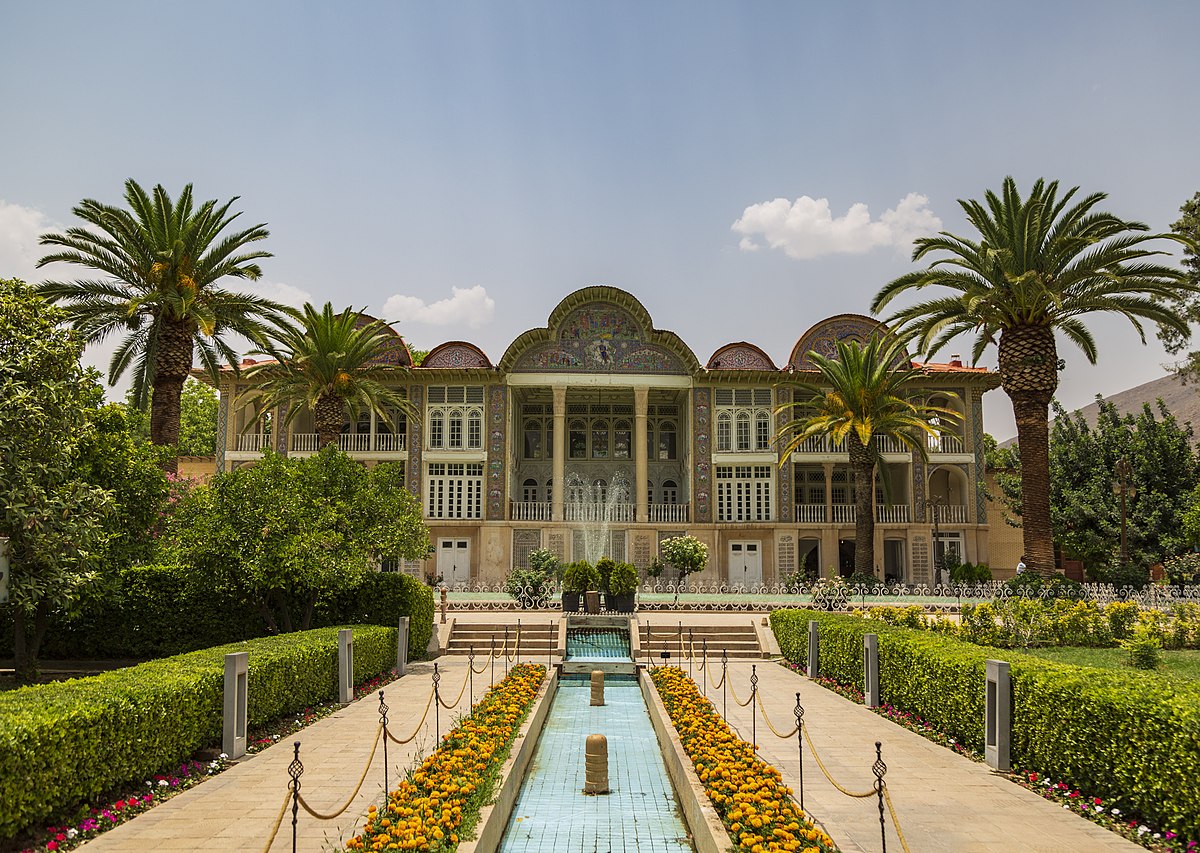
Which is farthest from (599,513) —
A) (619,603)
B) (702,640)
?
(702,640)

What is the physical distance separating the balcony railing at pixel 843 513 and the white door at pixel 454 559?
550 inches

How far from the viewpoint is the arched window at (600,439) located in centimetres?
3872

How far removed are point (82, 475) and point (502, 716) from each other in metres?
7.94

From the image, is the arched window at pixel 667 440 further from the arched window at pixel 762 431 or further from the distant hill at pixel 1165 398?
the distant hill at pixel 1165 398

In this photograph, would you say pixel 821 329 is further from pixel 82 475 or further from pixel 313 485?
pixel 82 475

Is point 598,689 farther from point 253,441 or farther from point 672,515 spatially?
point 253,441

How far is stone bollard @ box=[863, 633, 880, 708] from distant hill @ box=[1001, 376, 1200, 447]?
118 m

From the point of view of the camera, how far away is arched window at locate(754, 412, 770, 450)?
35.0 metres

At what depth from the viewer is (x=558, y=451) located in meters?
35.0

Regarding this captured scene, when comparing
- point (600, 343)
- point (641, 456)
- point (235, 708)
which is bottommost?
point (235, 708)

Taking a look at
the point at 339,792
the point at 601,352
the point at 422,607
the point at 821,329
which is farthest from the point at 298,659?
the point at 821,329

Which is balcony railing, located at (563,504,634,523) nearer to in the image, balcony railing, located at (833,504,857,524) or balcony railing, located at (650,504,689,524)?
balcony railing, located at (650,504,689,524)

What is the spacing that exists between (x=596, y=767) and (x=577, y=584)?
13641mm

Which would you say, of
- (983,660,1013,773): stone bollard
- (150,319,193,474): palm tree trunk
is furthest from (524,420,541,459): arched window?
(983,660,1013,773): stone bollard
